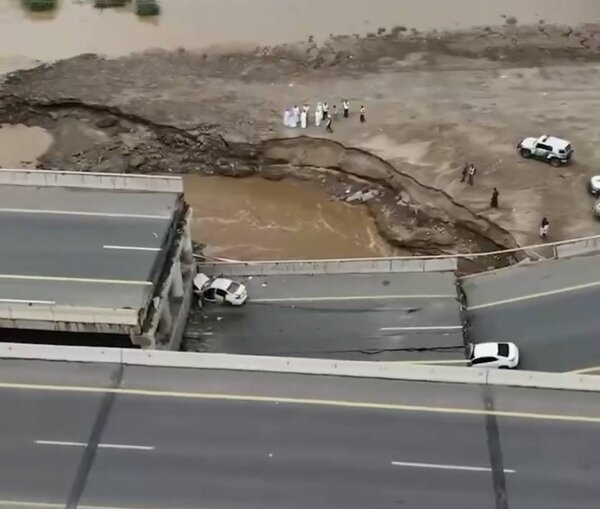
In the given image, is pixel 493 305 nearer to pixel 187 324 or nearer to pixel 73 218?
pixel 187 324

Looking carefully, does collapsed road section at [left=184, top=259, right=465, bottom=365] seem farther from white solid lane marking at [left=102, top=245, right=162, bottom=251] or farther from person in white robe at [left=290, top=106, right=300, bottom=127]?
person in white robe at [left=290, top=106, right=300, bottom=127]

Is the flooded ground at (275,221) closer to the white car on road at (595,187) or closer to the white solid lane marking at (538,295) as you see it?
the white solid lane marking at (538,295)

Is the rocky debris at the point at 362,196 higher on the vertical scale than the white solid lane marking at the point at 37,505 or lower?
lower

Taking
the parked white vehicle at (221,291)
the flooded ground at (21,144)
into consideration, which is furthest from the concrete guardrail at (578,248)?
the flooded ground at (21,144)

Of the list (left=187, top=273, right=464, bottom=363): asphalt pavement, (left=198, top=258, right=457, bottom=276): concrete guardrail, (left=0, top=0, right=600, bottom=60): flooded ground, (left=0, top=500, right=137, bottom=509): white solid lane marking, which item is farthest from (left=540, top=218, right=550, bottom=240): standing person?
(left=0, top=500, right=137, bottom=509): white solid lane marking

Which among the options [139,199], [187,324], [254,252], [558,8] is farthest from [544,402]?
[558,8]

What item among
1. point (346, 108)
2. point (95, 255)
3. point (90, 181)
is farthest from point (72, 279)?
point (346, 108)

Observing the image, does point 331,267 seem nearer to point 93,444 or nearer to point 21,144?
point 93,444
